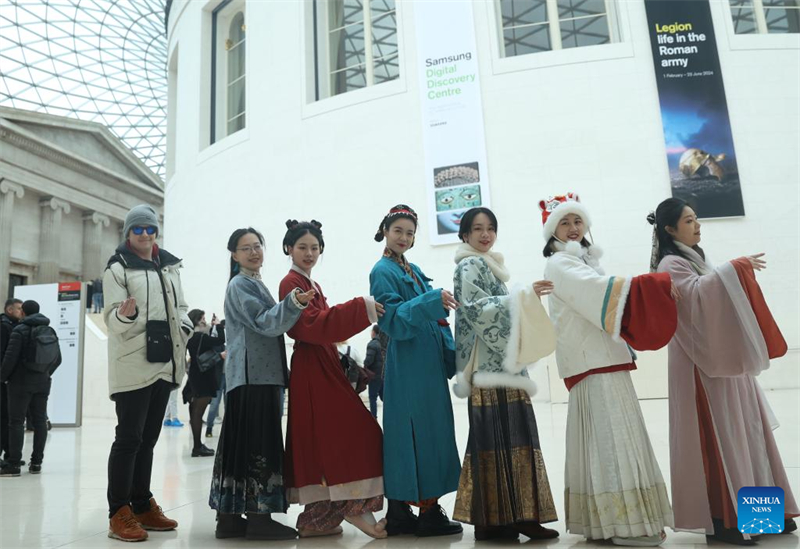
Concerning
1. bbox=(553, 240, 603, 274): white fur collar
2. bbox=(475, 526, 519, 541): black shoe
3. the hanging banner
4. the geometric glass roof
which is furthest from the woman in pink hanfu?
the geometric glass roof

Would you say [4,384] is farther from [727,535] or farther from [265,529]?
[727,535]

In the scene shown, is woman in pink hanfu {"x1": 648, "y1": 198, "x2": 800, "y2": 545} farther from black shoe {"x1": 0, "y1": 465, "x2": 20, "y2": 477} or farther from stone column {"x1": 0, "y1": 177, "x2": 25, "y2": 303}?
stone column {"x1": 0, "y1": 177, "x2": 25, "y2": 303}

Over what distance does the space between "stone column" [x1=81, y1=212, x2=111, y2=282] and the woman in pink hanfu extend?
31697 mm

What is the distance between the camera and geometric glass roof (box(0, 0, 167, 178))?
33.1 metres

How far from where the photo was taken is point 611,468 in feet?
9.37

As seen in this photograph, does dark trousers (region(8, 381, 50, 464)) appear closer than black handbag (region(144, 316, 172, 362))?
No

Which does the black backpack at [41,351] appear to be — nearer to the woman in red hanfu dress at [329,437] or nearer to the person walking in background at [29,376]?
the person walking in background at [29,376]

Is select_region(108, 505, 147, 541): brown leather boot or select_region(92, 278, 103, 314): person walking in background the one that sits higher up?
select_region(92, 278, 103, 314): person walking in background

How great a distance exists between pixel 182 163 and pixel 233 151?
314 cm

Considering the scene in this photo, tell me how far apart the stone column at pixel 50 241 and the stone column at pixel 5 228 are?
6.04 feet

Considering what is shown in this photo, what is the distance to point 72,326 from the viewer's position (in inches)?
479

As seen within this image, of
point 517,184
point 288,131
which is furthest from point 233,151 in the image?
point 517,184

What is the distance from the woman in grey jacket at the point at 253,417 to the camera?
3.28m

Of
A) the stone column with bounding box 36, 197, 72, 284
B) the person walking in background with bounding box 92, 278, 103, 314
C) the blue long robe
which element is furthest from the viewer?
the stone column with bounding box 36, 197, 72, 284
